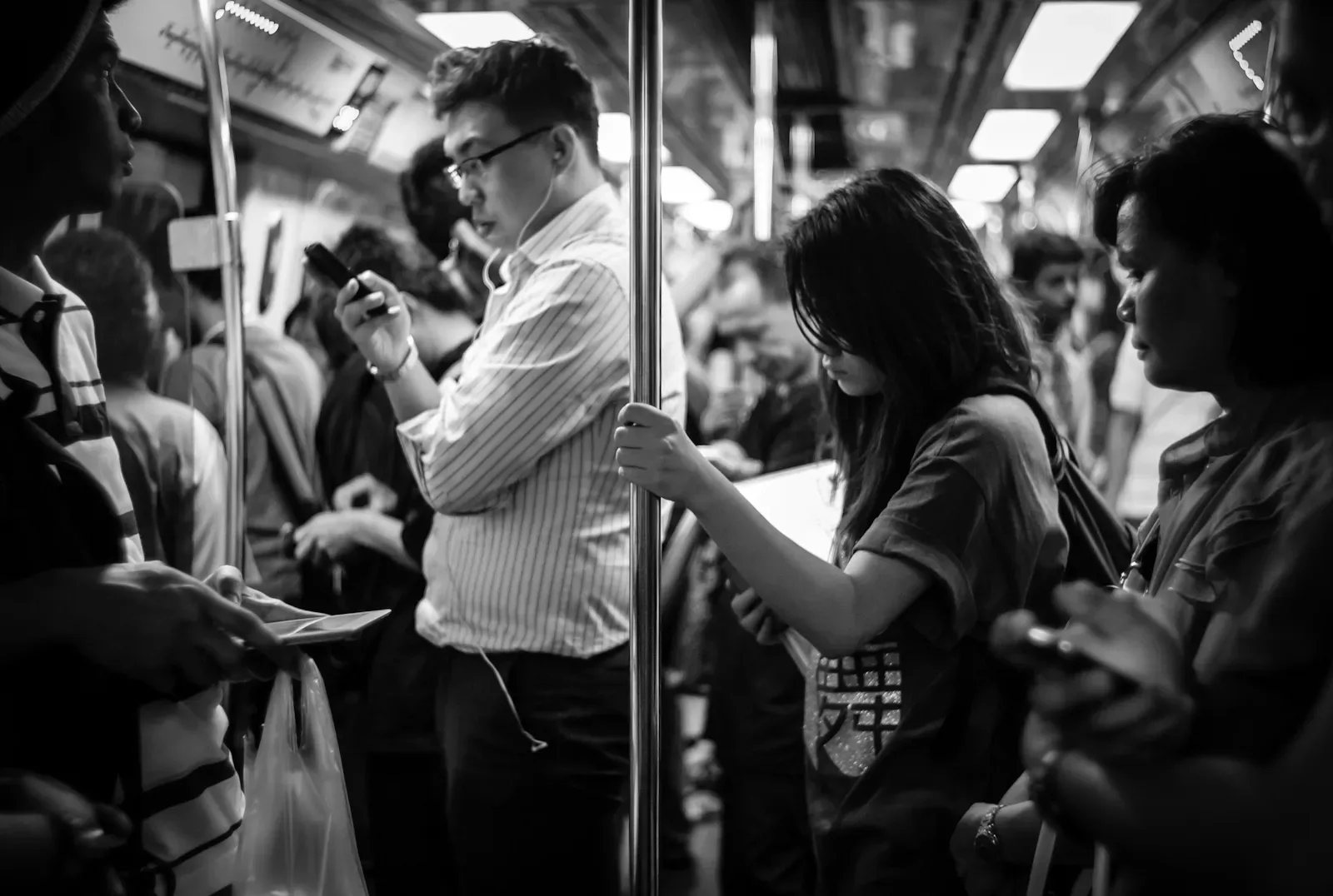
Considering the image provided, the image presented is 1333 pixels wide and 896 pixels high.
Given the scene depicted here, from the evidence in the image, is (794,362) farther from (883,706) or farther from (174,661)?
(174,661)

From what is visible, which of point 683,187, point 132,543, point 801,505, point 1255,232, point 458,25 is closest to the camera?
point 1255,232

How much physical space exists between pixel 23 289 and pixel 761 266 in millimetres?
3315

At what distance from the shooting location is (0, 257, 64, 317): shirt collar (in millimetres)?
1147

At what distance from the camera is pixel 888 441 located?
1.56 m

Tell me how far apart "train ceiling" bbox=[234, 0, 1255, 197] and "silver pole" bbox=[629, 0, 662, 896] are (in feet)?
4.69

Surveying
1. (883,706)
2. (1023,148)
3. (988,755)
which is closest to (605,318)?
(883,706)

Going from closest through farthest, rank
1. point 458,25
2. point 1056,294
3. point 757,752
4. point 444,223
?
point 757,752 < point 444,223 < point 458,25 < point 1056,294

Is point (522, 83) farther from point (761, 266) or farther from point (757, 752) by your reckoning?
point (761, 266)

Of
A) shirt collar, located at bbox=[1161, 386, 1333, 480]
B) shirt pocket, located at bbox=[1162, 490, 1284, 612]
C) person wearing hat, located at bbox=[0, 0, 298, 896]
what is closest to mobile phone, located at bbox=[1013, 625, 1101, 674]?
shirt pocket, located at bbox=[1162, 490, 1284, 612]

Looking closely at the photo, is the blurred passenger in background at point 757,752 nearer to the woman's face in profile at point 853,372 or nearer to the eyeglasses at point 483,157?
the eyeglasses at point 483,157

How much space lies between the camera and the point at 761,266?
4.30 meters

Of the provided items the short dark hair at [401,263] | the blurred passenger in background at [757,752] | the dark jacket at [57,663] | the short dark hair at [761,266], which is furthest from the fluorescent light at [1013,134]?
the dark jacket at [57,663]

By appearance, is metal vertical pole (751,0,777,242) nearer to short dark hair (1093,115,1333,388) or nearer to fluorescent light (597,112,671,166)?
fluorescent light (597,112,671,166)

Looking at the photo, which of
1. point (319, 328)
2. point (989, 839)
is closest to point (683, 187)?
point (319, 328)
